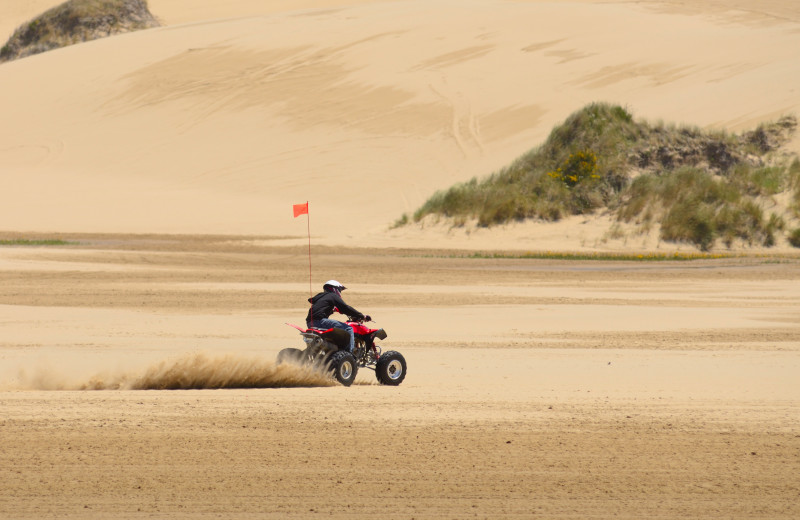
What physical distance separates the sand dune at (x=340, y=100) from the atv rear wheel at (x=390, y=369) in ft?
78.8

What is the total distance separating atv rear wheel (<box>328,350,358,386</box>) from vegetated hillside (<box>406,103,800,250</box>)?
885 inches

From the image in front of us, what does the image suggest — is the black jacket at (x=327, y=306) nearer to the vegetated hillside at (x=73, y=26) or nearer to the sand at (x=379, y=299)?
the sand at (x=379, y=299)

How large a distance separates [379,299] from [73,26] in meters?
65.8

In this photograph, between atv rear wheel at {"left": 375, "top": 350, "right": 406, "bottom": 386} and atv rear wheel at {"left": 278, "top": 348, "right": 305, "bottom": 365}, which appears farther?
atv rear wheel at {"left": 375, "top": 350, "right": 406, "bottom": 386}

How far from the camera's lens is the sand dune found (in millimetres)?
45031

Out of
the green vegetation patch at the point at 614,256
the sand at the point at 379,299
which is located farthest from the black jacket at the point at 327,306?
the green vegetation patch at the point at 614,256

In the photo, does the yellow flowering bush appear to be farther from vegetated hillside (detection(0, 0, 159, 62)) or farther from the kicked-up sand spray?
vegetated hillside (detection(0, 0, 159, 62))

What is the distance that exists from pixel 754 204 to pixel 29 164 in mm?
35551

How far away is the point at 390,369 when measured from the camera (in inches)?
437

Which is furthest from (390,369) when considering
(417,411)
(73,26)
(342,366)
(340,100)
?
(73,26)

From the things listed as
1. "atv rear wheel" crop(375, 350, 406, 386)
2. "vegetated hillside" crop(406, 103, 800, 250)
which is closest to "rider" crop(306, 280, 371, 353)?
"atv rear wheel" crop(375, 350, 406, 386)

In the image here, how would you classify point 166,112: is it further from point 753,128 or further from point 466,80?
point 753,128

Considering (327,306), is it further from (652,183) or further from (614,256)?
(652,183)

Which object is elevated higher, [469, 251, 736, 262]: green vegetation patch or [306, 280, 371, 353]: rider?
[306, 280, 371, 353]: rider
